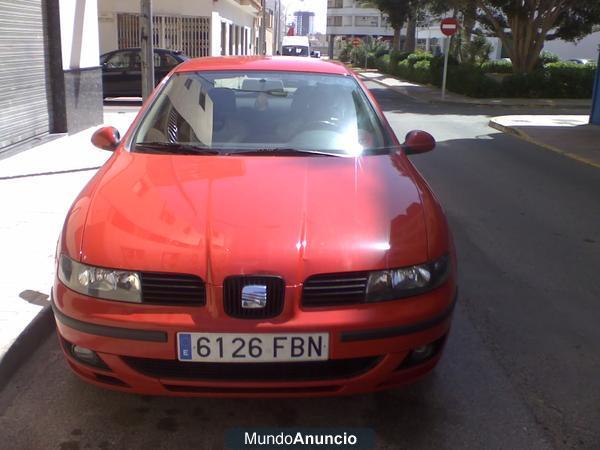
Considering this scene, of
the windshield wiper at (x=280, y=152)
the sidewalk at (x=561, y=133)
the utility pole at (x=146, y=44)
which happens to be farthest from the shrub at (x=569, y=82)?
the windshield wiper at (x=280, y=152)

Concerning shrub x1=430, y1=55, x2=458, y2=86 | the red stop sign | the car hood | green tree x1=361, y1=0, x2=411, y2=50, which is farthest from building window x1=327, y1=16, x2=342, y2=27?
the car hood

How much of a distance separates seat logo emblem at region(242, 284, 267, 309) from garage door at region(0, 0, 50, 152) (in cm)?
731

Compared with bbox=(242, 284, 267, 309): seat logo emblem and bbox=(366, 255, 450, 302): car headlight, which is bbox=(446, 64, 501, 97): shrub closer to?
bbox=(366, 255, 450, 302): car headlight

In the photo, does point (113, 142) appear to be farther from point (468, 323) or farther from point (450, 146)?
point (450, 146)

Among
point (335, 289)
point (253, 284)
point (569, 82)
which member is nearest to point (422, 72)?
point (569, 82)

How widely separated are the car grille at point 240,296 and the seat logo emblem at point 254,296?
0.05 ft

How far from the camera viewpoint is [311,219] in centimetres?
283

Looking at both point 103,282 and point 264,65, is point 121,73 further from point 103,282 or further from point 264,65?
point 103,282

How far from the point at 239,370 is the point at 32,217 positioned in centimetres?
394

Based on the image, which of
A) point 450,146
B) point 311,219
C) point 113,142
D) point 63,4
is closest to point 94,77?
point 63,4

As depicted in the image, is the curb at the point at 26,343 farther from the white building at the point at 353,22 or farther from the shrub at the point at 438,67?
the white building at the point at 353,22

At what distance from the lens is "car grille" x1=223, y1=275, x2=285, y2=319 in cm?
257

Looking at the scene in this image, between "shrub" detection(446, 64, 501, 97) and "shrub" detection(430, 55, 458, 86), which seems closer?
"shrub" detection(446, 64, 501, 97)

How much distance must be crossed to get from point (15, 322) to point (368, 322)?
216cm
